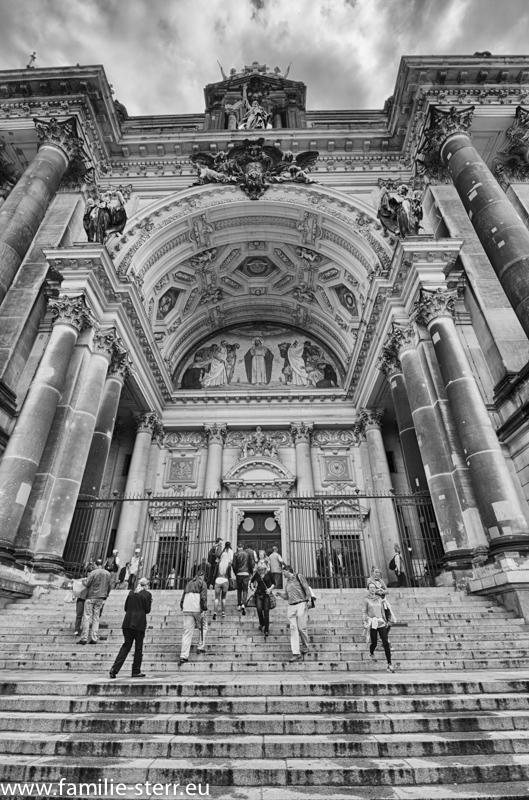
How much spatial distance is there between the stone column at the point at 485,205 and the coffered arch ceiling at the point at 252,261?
304 cm

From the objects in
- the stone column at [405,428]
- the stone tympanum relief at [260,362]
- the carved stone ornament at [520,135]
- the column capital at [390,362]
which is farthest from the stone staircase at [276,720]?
the stone tympanum relief at [260,362]

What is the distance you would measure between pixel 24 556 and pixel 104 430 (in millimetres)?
4479

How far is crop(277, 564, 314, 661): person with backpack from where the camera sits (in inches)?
226

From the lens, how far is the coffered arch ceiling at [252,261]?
16281 millimetres

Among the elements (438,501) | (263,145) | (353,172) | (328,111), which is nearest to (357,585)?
(438,501)

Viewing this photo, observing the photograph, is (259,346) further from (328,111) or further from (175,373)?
(328,111)

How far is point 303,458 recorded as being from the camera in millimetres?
18766

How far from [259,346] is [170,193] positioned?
8.38 metres

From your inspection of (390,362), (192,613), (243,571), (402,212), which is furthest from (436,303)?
(192,613)

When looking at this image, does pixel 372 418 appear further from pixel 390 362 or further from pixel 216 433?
pixel 216 433

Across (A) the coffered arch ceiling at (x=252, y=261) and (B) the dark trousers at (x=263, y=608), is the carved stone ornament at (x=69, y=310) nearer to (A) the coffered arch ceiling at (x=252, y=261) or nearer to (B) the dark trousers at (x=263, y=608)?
(A) the coffered arch ceiling at (x=252, y=261)

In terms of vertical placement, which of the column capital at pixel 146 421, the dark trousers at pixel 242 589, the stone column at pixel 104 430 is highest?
the column capital at pixel 146 421

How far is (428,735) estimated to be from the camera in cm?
322

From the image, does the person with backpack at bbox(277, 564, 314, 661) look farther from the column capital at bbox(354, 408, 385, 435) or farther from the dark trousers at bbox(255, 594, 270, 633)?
the column capital at bbox(354, 408, 385, 435)
